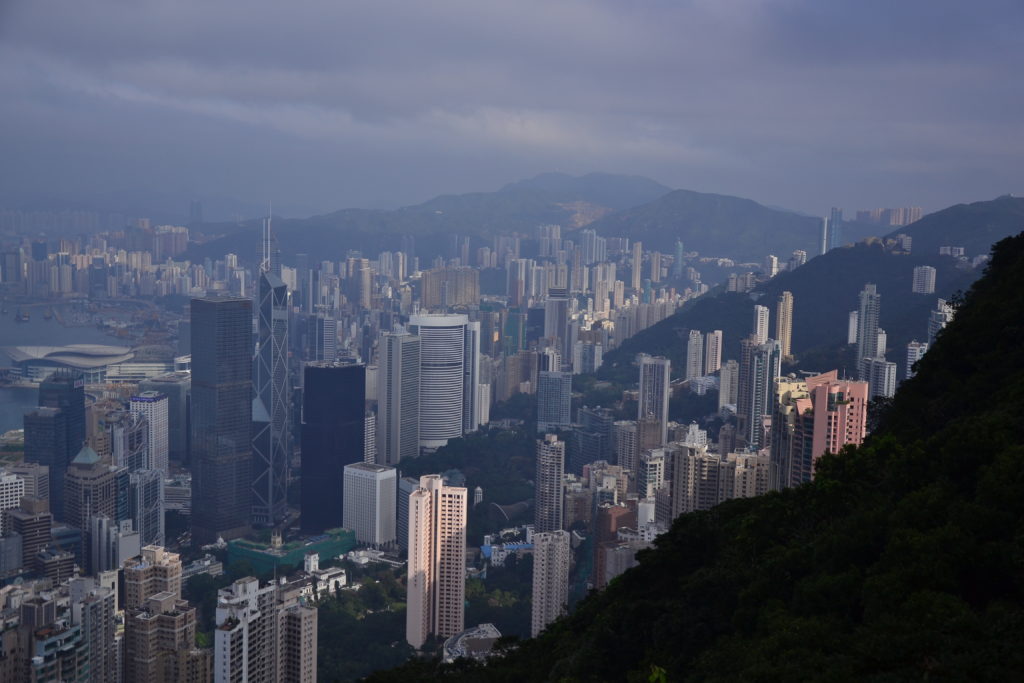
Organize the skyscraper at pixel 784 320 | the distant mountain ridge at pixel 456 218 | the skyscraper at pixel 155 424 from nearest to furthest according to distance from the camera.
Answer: the skyscraper at pixel 155 424
the skyscraper at pixel 784 320
the distant mountain ridge at pixel 456 218

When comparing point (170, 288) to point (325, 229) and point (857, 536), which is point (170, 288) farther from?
point (857, 536)

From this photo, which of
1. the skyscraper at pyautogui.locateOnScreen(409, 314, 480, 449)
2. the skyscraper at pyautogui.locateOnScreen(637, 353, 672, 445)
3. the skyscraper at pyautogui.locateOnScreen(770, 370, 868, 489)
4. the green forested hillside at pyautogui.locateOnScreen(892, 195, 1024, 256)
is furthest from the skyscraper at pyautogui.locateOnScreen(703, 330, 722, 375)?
the skyscraper at pyautogui.locateOnScreen(770, 370, 868, 489)

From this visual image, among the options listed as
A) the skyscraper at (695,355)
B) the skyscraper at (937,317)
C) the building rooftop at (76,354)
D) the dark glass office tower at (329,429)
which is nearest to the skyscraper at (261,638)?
the dark glass office tower at (329,429)

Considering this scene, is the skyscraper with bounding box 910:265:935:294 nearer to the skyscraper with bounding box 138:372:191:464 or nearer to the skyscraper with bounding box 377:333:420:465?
the skyscraper with bounding box 377:333:420:465

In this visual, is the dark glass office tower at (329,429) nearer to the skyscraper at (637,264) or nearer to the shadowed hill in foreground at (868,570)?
the shadowed hill in foreground at (868,570)

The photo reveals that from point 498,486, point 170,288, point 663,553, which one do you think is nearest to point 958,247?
point 498,486

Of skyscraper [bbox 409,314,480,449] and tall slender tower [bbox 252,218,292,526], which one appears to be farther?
skyscraper [bbox 409,314,480,449]
